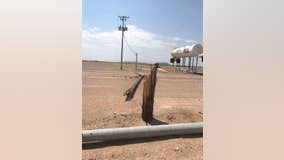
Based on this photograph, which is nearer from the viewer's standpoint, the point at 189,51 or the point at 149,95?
the point at 149,95

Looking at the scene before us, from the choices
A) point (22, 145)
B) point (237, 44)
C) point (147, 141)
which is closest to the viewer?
point (22, 145)

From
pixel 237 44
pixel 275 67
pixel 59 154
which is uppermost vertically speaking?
pixel 237 44

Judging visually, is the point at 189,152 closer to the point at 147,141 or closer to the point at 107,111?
the point at 147,141

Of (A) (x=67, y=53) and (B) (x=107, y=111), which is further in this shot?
(B) (x=107, y=111)

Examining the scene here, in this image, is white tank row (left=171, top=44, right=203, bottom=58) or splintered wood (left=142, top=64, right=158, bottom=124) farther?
white tank row (left=171, top=44, right=203, bottom=58)

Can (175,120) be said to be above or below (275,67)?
below

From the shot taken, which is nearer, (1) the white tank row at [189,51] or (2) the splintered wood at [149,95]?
(2) the splintered wood at [149,95]

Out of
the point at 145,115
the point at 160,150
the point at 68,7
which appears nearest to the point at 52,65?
the point at 68,7

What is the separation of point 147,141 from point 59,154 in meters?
1.46

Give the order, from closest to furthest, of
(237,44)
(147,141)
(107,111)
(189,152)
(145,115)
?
(237,44), (189,152), (147,141), (145,115), (107,111)

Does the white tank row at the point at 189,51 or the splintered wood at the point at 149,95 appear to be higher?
the white tank row at the point at 189,51

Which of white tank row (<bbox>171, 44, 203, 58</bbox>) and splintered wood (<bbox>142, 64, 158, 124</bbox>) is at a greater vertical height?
white tank row (<bbox>171, 44, 203, 58</bbox>)

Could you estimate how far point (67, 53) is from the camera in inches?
68.6

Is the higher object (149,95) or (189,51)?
(189,51)
